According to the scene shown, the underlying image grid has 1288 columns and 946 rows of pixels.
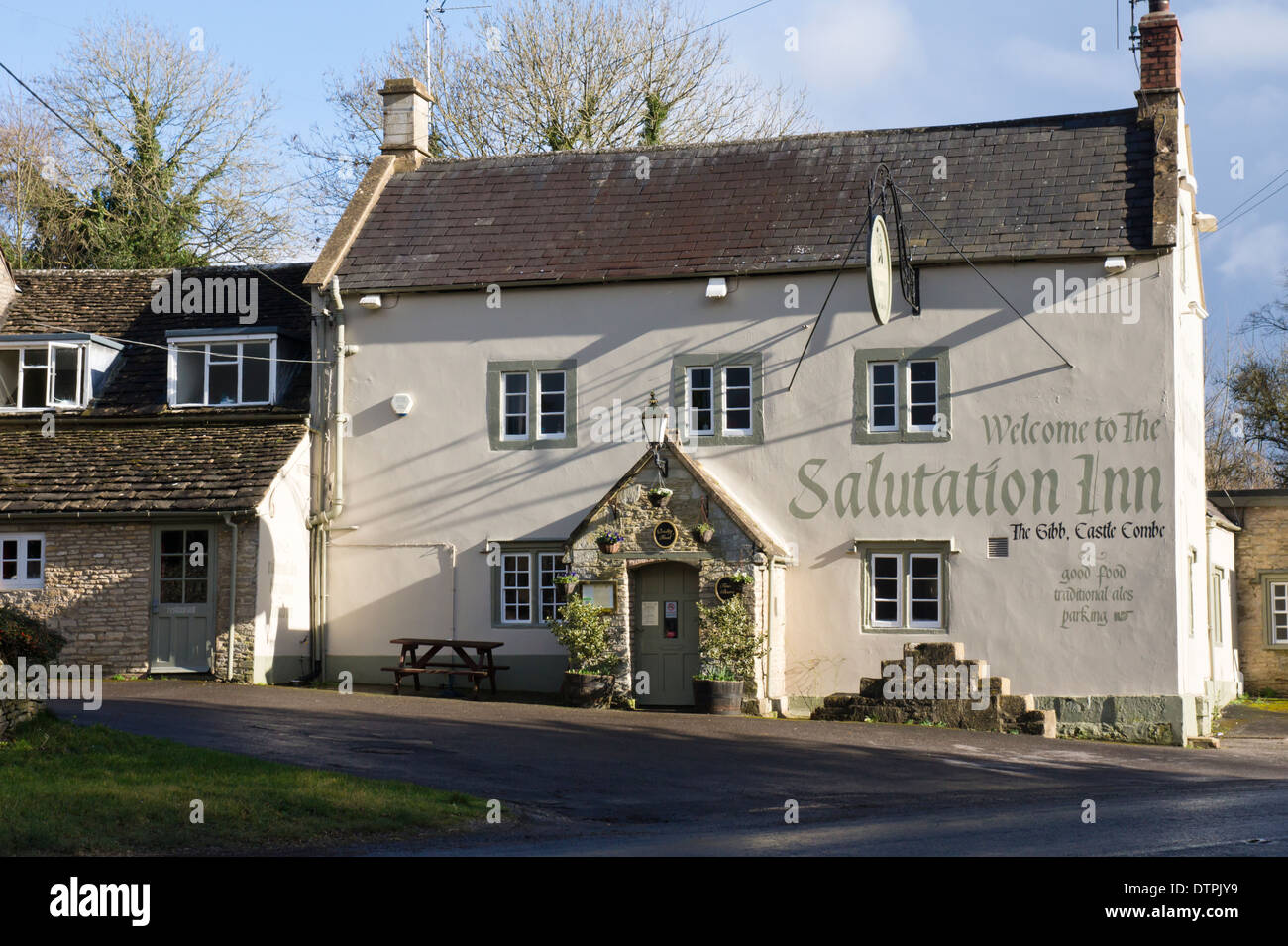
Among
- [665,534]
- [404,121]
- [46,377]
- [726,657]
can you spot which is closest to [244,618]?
[46,377]

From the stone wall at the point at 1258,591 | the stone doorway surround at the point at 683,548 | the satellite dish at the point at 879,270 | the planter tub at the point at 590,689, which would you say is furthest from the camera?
the stone wall at the point at 1258,591

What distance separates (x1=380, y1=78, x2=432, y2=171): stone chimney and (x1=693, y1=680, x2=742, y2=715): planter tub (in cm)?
1188

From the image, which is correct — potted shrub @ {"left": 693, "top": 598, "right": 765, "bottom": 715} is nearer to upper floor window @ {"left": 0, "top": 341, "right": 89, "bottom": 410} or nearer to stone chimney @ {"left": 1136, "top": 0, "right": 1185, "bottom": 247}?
stone chimney @ {"left": 1136, "top": 0, "right": 1185, "bottom": 247}

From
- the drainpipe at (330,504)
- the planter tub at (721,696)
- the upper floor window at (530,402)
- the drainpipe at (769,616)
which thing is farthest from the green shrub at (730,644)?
the drainpipe at (330,504)

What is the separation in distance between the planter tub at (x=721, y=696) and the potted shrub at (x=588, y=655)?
1550 millimetres

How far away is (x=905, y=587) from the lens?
2197cm

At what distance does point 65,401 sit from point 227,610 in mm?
5810

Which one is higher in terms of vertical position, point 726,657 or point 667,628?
point 667,628

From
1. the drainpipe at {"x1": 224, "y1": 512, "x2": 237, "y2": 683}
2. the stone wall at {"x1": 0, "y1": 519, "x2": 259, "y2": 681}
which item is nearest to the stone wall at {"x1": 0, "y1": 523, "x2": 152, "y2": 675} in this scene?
the stone wall at {"x1": 0, "y1": 519, "x2": 259, "y2": 681}

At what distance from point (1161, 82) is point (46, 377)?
19655 millimetres

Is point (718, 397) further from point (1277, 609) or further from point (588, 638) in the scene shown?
point (1277, 609)

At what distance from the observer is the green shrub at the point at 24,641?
46.8 ft

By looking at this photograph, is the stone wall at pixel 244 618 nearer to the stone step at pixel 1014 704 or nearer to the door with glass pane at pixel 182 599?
the door with glass pane at pixel 182 599

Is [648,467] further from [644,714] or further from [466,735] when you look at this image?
[466,735]
